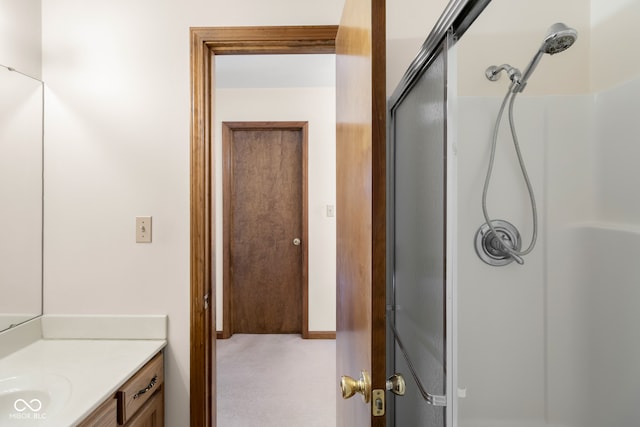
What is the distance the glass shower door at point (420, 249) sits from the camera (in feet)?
2.86

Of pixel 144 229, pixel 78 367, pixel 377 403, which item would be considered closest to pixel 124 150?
pixel 144 229

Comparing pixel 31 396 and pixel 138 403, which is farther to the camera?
pixel 138 403

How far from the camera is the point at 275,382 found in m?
2.48

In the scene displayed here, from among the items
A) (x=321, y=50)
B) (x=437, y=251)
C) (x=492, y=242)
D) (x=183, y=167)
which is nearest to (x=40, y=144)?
(x=183, y=167)

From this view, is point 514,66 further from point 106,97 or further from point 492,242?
point 106,97

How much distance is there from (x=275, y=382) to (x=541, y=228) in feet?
6.75

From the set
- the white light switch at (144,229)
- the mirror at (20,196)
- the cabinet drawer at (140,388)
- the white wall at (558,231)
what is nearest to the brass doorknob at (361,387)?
the white wall at (558,231)

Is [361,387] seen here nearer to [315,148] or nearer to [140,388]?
[140,388]

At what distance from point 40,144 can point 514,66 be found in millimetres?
1979

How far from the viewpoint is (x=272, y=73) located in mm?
2852

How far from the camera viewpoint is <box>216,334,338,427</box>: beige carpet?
2074 millimetres

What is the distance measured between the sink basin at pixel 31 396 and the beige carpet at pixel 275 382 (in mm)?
1125

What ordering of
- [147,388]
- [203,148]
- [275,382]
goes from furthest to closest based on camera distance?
[275,382], [203,148], [147,388]

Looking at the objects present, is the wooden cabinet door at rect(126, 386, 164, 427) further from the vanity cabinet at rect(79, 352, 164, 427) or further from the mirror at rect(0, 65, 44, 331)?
the mirror at rect(0, 65, 44, 331)
